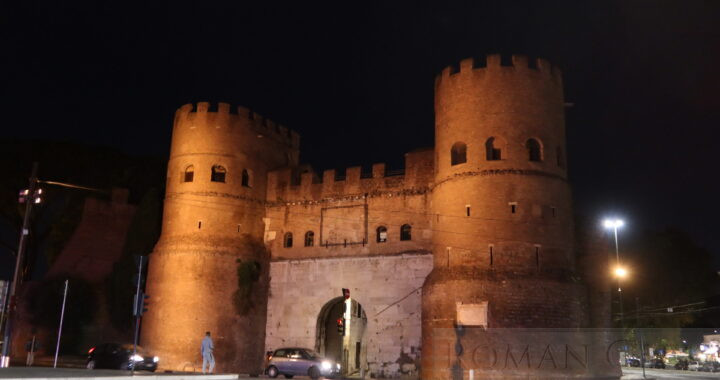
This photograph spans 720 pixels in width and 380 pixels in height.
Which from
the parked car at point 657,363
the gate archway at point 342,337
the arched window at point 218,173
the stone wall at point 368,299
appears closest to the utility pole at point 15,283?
the arched window at point 218,173

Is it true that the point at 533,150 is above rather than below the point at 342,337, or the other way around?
above

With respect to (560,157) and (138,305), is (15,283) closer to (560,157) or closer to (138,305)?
(138,305)

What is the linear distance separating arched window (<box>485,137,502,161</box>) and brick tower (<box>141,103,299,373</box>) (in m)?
11.9

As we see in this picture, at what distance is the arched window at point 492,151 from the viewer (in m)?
27.9

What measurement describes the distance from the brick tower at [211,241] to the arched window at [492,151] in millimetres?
11875

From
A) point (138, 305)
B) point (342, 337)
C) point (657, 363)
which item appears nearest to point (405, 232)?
point (342, 337)

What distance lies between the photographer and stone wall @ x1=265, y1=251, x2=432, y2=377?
29.1m

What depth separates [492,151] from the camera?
28422mm

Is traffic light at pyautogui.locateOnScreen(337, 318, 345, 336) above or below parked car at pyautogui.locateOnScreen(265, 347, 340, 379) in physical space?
above

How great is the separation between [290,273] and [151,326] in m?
6.75

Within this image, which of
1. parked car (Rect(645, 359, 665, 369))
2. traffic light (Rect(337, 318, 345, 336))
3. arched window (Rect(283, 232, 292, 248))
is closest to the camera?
traffic light (Rect(337, 318, 345, 336))

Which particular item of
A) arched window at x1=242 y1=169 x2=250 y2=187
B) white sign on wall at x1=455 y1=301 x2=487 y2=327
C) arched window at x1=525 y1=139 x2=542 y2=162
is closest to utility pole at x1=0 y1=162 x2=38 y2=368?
arched window at x1=242 y1=169 x2=250 y2=187

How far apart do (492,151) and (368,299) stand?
8446mm

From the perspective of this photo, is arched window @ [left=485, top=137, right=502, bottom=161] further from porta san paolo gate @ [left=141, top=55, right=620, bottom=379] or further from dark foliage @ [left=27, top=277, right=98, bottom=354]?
dark foliage @ [left=27, top=277, right=98, bottom=354]
